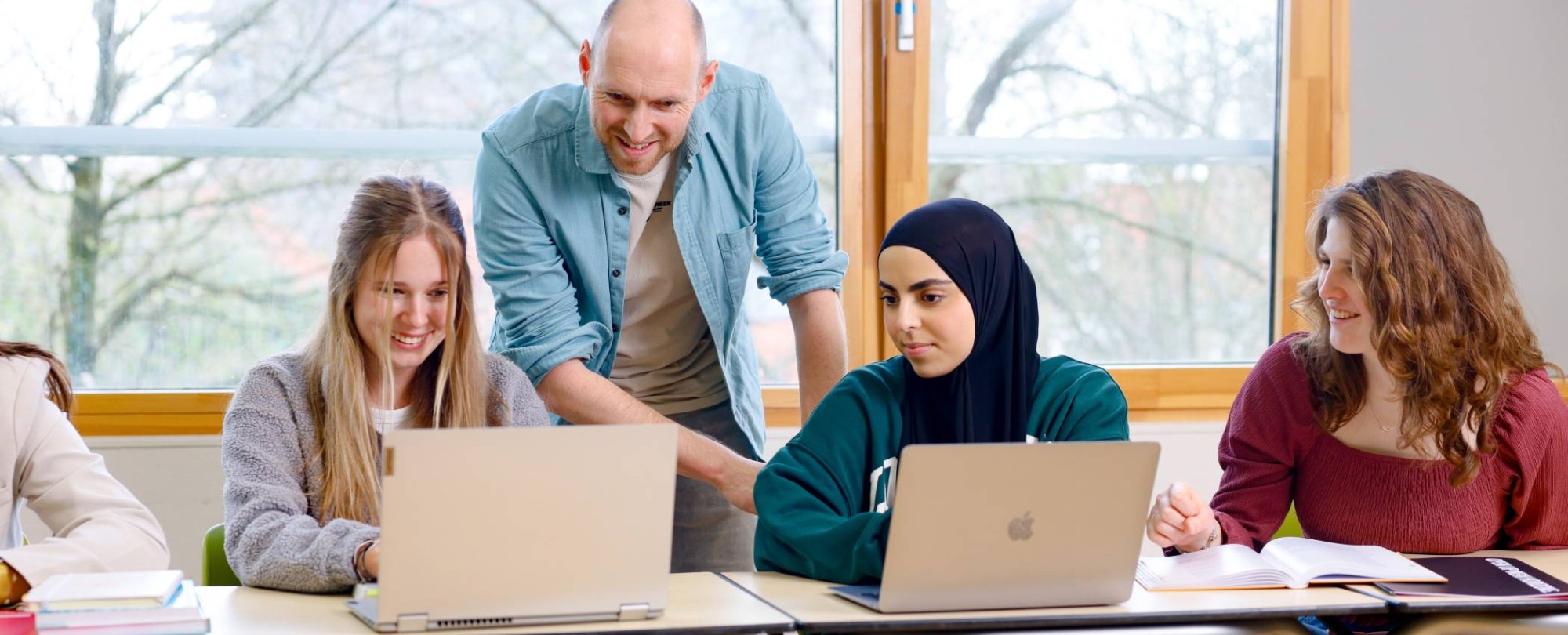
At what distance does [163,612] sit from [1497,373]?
72.8 inches

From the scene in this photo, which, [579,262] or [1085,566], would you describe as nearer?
[1085,566]

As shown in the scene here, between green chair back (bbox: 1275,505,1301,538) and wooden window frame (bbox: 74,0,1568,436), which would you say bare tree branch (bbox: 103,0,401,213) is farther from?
→ green chair back (bbox: 1275,505,1301,538)

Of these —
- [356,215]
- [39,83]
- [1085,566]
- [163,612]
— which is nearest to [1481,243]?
[1085,566]

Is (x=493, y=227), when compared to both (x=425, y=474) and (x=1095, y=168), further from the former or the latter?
(x=1095, y=168)

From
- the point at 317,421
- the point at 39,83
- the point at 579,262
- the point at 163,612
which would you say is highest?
the point at 39,83

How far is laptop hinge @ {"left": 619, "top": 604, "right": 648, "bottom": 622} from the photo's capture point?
1.54 m

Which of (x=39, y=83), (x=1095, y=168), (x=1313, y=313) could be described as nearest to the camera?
(x=1313, y=313)

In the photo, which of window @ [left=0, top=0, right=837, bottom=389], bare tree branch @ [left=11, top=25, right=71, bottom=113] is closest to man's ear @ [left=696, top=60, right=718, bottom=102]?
window @ [left=0, top=0, right=837, bottom=389]

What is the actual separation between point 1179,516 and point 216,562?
139 centimetres

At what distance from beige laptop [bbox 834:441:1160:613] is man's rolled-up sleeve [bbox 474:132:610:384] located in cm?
84

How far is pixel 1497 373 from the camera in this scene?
209cm

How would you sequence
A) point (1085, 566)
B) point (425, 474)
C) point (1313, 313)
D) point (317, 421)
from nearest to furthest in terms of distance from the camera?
point (425, 474)
point (1085, 566)
point (317, 421)
point (1313, 313)

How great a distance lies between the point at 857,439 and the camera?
79.0 inches

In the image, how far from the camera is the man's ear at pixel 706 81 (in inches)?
90.2
